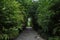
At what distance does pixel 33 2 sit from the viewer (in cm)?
2689

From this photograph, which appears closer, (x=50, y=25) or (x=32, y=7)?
(x=50, y=25)

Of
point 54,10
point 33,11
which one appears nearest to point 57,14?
point 54,10

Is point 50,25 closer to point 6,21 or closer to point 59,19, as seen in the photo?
point 59,19

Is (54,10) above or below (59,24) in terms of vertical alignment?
above

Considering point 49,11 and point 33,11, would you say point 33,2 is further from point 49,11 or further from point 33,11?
point 49,11

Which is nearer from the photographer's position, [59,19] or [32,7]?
[59,19]

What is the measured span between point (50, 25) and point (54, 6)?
1.44m

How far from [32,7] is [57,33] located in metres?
15.6

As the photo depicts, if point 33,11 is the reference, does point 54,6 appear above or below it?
above

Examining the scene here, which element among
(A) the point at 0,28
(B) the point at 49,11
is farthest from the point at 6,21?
(B) the point at 49,11

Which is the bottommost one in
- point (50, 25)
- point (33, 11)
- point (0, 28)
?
point (33, 11)

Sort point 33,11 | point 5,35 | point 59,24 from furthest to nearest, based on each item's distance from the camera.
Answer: point 33,11 < point 59,24 < point 5,35

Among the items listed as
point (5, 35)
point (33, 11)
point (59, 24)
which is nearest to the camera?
point (5, 35)

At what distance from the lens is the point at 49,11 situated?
38.2ft
